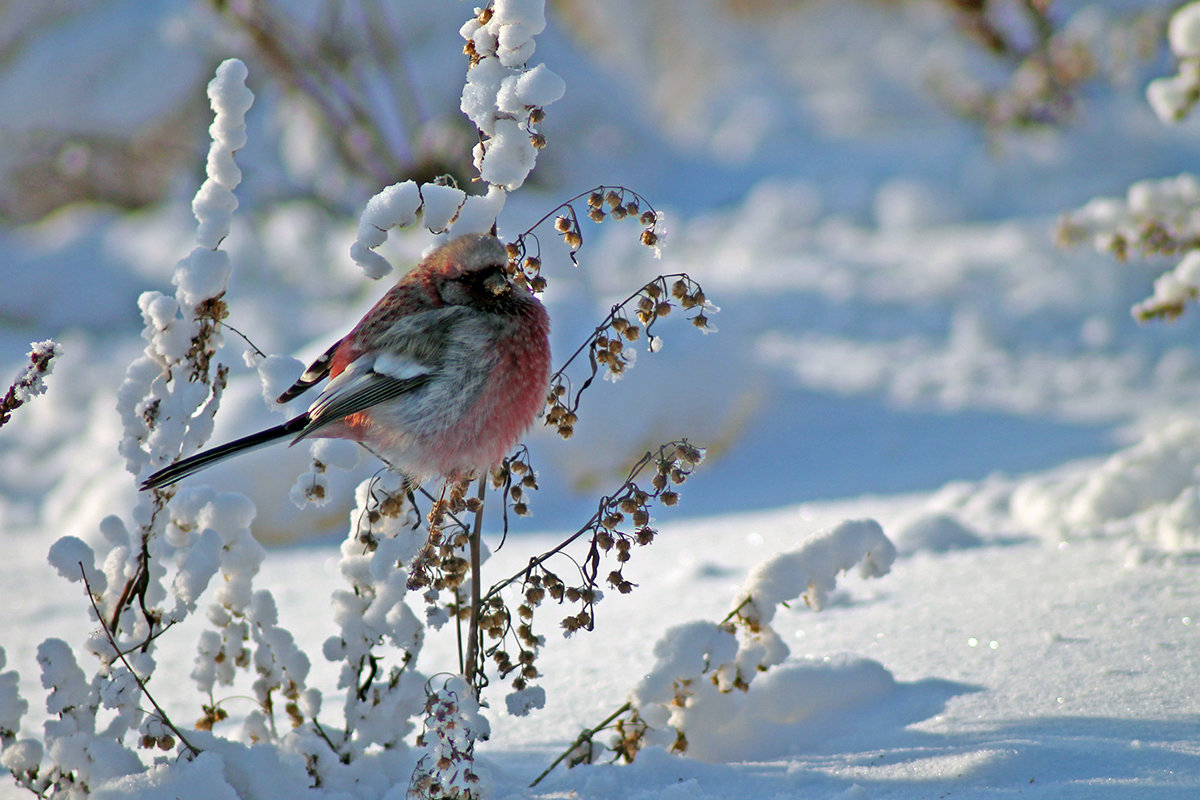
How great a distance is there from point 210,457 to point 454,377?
1.29 ft

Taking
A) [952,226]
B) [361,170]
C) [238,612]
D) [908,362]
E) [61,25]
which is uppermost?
[61,25]

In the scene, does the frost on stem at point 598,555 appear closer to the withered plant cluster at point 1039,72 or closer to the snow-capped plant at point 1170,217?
the snow-capped plant at point 1170,217

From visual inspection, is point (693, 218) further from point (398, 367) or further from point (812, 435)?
point (398, 367)

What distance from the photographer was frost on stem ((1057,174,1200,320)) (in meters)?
2.77

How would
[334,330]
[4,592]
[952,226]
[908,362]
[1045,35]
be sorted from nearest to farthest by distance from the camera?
[4,592], [908,362], [334,330], [952,226], [1045,35]

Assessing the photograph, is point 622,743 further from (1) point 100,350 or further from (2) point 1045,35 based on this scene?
(2) point 1045,35

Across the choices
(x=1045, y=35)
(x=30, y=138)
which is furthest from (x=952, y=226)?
(x=30, y=138)

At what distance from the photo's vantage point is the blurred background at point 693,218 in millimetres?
4121

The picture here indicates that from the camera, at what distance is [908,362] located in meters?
4.76

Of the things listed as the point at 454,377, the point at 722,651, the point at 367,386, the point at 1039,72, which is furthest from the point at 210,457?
the point at 1039,72

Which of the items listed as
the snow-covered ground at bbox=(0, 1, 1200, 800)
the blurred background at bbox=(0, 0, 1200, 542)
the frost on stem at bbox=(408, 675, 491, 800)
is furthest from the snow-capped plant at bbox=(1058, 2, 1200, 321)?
the frost on stem at bbox=(408, 675, 491, 800)

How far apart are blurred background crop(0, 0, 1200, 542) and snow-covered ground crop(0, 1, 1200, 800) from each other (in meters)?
0.02

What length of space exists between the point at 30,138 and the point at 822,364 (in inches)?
211

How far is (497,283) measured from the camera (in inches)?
67.1
